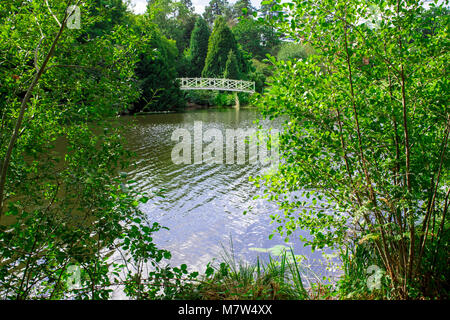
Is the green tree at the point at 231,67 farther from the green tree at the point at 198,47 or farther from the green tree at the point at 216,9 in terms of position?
the green tree at the point at 216,9

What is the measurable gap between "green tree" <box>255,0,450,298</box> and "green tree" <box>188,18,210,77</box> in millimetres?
37513

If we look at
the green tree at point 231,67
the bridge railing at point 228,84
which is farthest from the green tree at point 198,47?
the bridge railing at point 228,84

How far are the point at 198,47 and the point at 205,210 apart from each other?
1377 inches

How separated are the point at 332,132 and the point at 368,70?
574 millimetres

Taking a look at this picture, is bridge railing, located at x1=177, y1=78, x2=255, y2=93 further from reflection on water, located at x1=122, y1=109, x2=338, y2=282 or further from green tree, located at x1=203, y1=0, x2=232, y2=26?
reflection on water, located at x1=122, y1=109, x2=338, y2=282

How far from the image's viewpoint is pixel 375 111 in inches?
97.7

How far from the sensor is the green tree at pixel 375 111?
7.79 ft

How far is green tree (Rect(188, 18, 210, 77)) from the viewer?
3825 centimetres

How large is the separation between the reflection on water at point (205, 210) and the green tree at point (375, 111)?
2.26 feet

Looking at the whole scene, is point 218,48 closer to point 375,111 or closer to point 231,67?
point 231,67

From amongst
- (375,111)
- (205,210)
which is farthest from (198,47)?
(375,111)

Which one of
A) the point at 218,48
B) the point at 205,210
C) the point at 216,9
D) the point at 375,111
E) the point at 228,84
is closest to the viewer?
the point at 375,111

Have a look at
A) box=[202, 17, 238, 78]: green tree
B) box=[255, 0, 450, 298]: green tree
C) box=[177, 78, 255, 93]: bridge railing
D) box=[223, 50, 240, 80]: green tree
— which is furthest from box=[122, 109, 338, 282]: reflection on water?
box=[202, 17, 238, 78]: green tree
